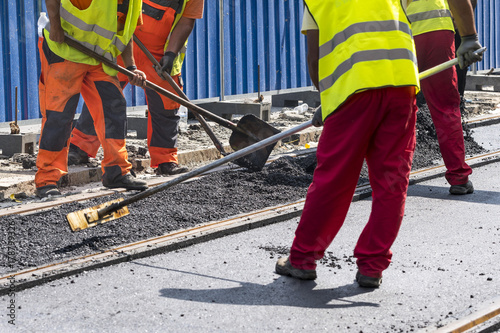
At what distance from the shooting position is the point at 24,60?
8.94m

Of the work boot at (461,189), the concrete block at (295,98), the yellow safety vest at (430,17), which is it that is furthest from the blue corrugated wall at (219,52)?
the work boot at (461,189)

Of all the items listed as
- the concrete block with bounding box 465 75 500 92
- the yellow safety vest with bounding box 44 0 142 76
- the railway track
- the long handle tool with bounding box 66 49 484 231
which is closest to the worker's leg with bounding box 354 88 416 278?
the long handle tool with bounding box 66 49 484 231

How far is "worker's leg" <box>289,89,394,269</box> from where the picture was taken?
4027mm

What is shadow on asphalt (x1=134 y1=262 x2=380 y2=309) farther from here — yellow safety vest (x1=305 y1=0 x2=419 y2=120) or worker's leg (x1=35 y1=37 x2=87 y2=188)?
worker's leg (x1=35 y1=37 x2=87 y2=188)

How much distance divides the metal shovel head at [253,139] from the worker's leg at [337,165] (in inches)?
103

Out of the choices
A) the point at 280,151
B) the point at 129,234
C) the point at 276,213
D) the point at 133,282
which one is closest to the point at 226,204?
the point at 276,213

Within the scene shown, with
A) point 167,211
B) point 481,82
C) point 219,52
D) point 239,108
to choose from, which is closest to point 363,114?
point 167,211

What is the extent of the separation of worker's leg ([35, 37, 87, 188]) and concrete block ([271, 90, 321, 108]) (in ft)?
22.6

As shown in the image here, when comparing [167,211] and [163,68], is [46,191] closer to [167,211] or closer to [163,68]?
[167,211]

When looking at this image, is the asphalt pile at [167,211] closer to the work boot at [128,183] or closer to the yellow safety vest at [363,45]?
the work boot at [128,183]

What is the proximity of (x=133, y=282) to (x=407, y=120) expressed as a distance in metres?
1.76

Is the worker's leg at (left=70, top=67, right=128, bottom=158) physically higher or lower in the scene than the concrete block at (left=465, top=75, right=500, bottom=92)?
lower

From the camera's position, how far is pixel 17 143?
770cm

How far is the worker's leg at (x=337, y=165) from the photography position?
403 centimetres
